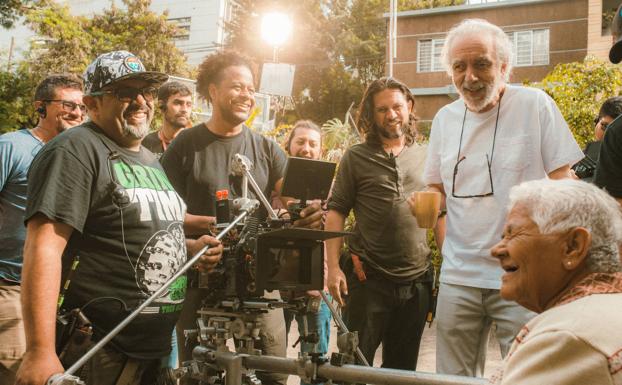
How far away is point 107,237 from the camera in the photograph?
255 centimetres

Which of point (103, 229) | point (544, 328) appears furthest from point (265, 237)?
point (544, 328)

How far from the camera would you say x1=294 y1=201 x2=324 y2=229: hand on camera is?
2.76m

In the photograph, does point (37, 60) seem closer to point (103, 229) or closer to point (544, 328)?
point (103, 229)

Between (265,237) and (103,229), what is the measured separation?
2.10ft

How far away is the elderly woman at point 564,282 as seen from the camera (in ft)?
4.62

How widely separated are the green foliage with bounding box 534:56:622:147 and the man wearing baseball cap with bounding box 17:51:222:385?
303 inches

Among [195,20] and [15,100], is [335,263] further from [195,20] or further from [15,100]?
[195,20]

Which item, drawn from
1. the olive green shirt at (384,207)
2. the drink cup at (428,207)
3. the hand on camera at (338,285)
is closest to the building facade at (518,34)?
the olive green shirt at (384,207)

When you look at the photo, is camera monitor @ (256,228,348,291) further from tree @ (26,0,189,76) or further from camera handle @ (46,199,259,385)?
tree @ (26,0,189,76)

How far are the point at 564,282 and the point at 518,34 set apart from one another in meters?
24.9

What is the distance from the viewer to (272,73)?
1463 centimetres

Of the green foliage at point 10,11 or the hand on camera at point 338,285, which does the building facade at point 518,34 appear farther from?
the hand on camera at point 338,285

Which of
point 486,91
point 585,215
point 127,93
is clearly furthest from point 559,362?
point 127,93

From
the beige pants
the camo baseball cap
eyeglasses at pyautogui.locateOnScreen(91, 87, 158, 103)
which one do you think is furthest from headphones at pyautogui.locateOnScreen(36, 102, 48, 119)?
eyeglasses at pyautogui.locateOnScreen(91, 87, 158, 103)
